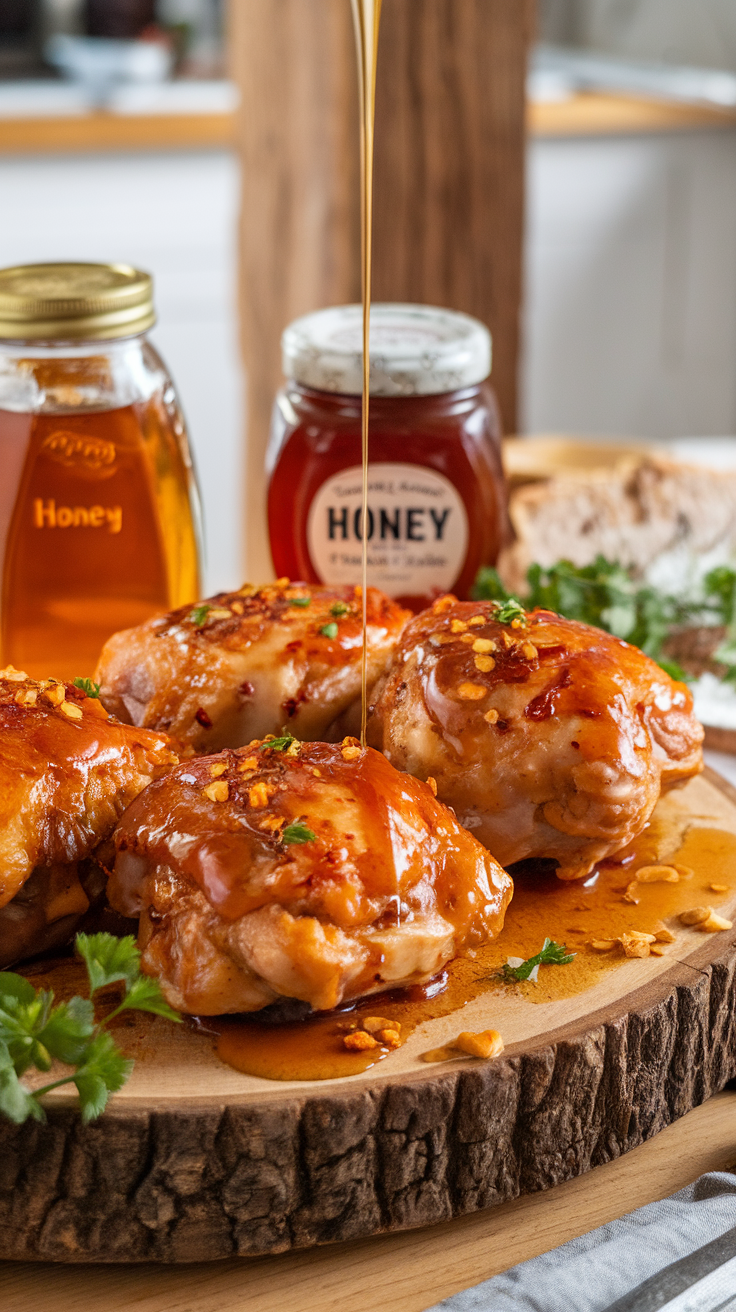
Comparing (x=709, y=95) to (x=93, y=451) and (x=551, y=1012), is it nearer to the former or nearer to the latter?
(x=93, y=451)

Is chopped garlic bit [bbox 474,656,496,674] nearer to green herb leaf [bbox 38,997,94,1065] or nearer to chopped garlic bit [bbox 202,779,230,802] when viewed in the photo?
chopped garlic bit [bbox 202,779,230,802]

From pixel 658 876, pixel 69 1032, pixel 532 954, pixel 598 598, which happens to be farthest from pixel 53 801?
pixel 598 598

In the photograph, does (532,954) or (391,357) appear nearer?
(532,954)

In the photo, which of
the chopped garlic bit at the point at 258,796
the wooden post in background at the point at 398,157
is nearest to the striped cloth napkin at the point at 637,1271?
the chopped garlic bit at the point at 258,796

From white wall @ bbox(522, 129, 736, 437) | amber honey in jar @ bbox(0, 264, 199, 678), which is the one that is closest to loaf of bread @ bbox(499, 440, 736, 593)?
amber honey in jar @ bbox(0, 264, 199, 678)

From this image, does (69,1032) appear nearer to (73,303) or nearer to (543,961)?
(543,961)

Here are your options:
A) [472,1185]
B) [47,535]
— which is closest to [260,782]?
[472,1185]

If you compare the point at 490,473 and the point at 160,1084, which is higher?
the point at 490,473
